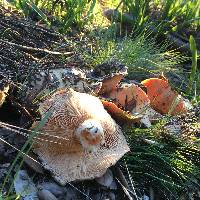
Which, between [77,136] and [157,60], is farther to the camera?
[157,60]

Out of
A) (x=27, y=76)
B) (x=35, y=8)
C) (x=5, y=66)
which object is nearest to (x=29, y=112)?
(x=27, y=76)

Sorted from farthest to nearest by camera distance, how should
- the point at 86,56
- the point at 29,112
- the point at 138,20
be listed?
the point at 138,20 → the point at 86,56 → the point at 29,112

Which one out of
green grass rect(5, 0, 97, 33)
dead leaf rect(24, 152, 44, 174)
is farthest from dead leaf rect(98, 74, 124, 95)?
green grass rect(5, 0, 97, 33)

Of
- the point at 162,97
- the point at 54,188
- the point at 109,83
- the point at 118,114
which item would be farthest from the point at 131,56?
the point at 54,188

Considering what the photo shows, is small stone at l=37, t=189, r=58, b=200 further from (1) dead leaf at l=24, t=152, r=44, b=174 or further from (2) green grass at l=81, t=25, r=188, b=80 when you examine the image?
(2) green grass at l=81, t=25, r=188, b=80

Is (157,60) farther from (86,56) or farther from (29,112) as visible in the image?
(29,112)

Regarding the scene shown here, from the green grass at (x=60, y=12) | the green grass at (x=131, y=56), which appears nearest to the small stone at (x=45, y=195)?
the green grass at (x=131, y=56)

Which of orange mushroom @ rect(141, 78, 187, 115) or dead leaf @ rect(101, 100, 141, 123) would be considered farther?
orange mushroom @ rect(141, 78, 187, 115)
